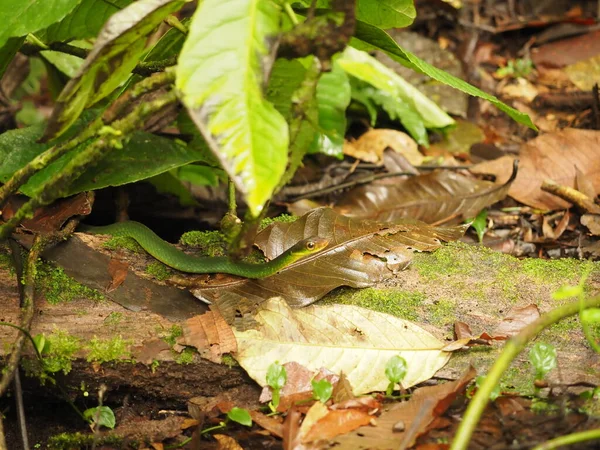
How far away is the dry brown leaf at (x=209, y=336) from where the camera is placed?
254cm

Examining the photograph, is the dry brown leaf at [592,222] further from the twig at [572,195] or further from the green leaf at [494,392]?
the green leaf at [494,392]

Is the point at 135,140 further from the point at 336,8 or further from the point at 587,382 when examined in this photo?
the point at 587,382

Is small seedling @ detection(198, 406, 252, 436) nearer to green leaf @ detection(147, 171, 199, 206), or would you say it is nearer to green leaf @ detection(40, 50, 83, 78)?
green leaf @ detection(147, 171, 199, 206)

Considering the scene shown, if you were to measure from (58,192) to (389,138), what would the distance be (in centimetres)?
338

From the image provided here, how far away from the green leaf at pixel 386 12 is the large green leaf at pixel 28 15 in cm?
127

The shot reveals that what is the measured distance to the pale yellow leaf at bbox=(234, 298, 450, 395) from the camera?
8.11 feet

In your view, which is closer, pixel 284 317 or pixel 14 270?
pixel 284 317

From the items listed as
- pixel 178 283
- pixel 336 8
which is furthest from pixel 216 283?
pixel 336 8

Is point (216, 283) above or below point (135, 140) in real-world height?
below

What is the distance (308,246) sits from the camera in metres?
2.84

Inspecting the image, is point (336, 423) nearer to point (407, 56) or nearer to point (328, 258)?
point (328, 258)

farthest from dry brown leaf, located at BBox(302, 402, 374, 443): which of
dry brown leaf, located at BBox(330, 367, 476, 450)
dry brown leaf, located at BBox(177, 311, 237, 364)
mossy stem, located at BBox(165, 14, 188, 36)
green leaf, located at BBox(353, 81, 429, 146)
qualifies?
green leaf, located at BBox(353, 81, 429, 146)

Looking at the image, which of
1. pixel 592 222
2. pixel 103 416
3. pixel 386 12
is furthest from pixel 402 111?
pixel 103 416

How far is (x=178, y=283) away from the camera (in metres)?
2.91
